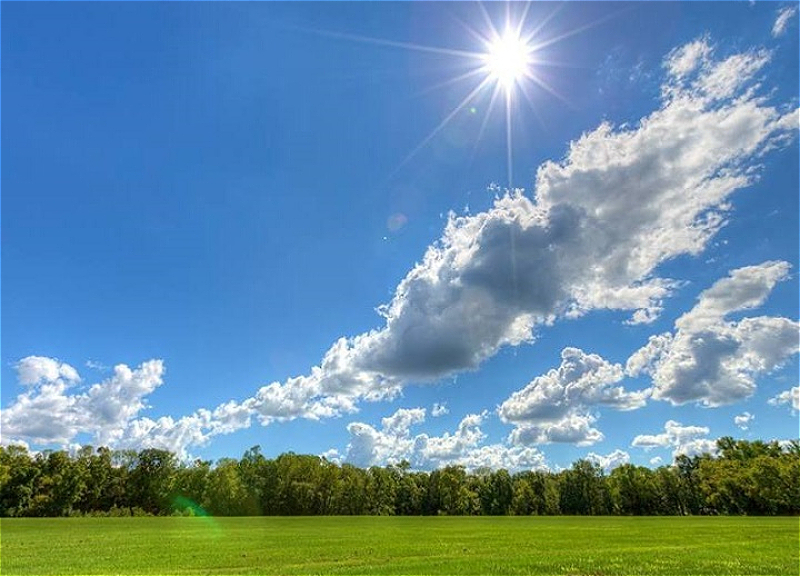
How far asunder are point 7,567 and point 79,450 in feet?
421

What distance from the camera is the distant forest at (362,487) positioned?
358 feet

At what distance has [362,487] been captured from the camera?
141750mm

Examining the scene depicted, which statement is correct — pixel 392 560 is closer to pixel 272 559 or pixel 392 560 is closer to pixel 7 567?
pixel 272 559

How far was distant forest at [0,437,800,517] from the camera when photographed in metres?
109

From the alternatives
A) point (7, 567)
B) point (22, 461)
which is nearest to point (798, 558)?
point (7, 567)

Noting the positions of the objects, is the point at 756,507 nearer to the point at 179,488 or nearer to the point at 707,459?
the point at 707,459

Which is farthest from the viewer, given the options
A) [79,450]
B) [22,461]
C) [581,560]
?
[79,450]

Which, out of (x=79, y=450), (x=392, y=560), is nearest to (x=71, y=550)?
(x=392, y=560)

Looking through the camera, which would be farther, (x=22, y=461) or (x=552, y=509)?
(x=552, y=509)

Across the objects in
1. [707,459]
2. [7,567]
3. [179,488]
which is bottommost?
[7,567]

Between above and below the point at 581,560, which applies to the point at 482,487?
above

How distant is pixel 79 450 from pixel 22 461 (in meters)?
18.4

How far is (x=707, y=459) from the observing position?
467 feet

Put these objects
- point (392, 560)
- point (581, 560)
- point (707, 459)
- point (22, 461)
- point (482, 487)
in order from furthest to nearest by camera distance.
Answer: point (482, 487) < point (707, 459) < point (22, 461) < point (392, 560) < point (581, 560)
